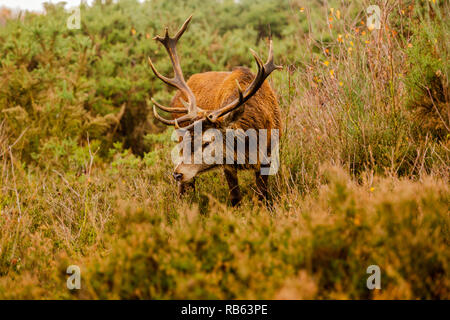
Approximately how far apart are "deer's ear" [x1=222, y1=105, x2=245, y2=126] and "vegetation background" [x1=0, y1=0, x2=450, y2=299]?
775 millimetres

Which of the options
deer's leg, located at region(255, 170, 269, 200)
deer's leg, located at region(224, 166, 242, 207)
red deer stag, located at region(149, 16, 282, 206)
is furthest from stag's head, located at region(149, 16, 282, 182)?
deer's leg, located at region(255, 170, 269, 200)

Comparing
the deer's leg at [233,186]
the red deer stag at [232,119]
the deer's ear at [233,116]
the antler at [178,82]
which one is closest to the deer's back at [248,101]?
the red deer stag at [232,119]

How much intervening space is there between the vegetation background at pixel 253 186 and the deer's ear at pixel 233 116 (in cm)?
78

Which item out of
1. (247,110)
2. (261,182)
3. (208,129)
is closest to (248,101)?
(247,110)

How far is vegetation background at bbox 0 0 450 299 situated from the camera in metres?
2.39

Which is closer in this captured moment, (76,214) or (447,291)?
(447,291)

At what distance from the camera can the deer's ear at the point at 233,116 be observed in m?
4.22

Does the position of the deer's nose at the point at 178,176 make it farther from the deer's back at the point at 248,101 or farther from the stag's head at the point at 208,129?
the deer's back at the point at 248,101

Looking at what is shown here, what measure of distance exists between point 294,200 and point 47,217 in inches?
108

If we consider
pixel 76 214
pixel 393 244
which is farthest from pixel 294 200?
pixel 76 214

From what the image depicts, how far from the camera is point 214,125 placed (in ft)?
14.1
